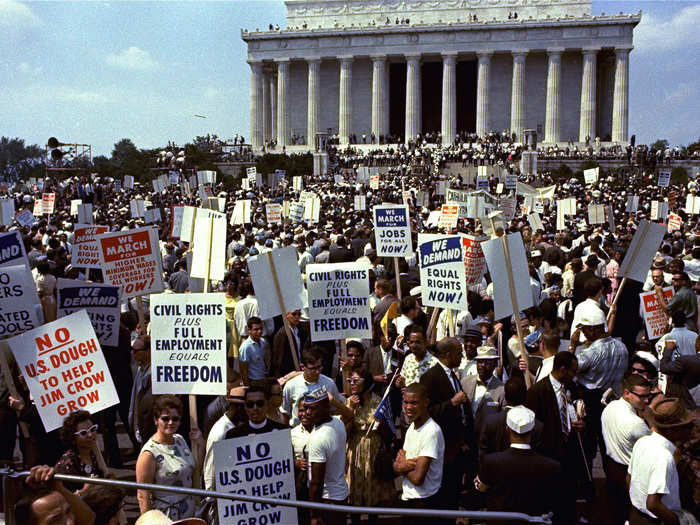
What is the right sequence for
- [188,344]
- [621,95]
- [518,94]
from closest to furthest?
[188,344] → [621,95] → [518,94]

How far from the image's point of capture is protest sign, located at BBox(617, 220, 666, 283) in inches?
427

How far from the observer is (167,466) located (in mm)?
6336

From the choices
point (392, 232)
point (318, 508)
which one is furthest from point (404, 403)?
point (392, 232)

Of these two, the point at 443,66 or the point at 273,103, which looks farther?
the point at 273,103

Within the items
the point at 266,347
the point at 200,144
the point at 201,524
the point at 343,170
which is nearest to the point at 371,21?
the point at 200,144

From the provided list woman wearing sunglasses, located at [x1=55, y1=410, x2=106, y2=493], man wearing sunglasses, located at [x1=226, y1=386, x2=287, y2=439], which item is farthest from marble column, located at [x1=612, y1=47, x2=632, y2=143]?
woman wearing sunglasses, located at [x1=55, y1=410, x2=106, y2=493]

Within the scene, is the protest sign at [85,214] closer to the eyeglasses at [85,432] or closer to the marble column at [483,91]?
the eyeglasses at [85,432]

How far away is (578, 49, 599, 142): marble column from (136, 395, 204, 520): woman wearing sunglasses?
239 ft

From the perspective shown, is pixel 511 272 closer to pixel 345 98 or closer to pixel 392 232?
pixel 392 232

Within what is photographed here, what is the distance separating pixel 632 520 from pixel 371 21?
261 feet

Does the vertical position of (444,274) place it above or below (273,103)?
below

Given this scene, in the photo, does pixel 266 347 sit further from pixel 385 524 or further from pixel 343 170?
pixel 343 170

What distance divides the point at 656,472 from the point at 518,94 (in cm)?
7334

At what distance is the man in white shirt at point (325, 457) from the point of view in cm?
647
